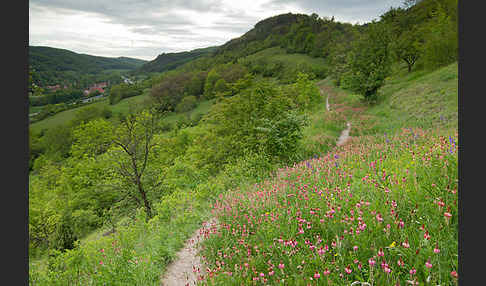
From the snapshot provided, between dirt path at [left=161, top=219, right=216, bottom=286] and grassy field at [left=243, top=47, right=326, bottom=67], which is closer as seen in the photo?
dirt path at [left=161, top=219, right=216, bottom=286]

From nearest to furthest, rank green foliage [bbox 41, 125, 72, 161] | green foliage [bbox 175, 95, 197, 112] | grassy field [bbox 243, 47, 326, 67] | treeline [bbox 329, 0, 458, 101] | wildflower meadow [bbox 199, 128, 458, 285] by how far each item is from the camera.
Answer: wildflower meadow [bbox 199, 128, 458, 285], treeline [bbox 329, 0, 458, 101], green foliage [bbox 41, 125, 72, 161], green foliage [bbox 175, 95, 197, 112], grassy field [bbox 243, 47, 326, 67]

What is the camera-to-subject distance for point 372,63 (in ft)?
87.8

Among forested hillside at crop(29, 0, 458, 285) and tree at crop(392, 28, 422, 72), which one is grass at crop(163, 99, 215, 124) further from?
tree at crop(392, 28, 422, 72)

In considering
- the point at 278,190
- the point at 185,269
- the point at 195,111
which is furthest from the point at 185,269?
the point at 195,111

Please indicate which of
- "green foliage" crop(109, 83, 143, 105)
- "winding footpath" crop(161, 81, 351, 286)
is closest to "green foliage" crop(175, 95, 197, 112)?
"green foliage" crop(109, 83, 143, 105)

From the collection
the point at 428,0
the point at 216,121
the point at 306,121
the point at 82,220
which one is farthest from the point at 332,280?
the point at 428,0

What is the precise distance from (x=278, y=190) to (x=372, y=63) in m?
26.5

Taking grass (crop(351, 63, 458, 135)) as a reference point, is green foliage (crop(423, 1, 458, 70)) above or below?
above

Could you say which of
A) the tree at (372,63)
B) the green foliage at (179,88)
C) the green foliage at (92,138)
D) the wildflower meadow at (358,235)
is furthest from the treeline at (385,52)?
the green foliage at (179,88)

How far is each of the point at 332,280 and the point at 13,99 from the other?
3.35m

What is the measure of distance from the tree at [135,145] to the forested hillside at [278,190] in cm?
13

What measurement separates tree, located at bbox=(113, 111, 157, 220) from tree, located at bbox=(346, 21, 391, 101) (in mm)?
22822

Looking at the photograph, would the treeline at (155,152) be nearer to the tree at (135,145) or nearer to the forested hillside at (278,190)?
the tree at (135,145)

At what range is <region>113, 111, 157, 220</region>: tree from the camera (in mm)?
16594
